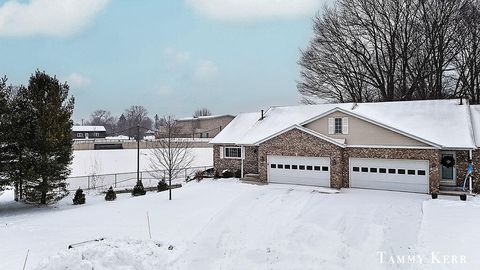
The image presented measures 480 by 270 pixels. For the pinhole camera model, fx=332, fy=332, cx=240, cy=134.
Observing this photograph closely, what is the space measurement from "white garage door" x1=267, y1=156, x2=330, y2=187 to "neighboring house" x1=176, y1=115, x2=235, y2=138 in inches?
1800

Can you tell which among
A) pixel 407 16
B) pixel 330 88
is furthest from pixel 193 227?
pixel 407 16

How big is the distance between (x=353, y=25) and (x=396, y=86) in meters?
7.66

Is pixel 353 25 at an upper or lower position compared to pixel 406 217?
upper

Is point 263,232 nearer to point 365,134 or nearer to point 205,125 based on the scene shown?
point 365,134

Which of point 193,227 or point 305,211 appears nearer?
point 193,227

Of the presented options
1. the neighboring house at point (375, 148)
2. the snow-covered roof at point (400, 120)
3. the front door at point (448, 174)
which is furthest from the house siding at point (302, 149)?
the front door at point (448, 174)

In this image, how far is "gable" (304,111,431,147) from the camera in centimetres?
1849

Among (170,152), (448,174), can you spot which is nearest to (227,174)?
(170,152)

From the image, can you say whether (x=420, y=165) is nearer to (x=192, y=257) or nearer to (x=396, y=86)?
(x=192, y=257)

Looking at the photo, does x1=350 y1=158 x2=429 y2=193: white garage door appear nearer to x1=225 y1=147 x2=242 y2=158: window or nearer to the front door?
the front door

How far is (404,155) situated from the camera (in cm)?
1822

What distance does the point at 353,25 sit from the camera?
32.3 m

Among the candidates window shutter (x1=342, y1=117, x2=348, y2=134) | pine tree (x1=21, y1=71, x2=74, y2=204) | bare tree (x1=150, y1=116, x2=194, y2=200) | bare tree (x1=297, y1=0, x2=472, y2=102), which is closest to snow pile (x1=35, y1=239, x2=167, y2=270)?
bare tree (x1=150, y1=116, x2=194, y2=200)

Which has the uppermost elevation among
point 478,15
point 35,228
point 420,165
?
point 478,15
